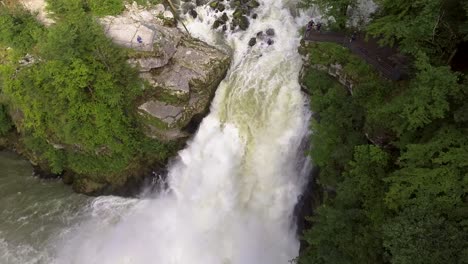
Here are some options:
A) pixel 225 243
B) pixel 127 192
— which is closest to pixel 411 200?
pixel 225 243

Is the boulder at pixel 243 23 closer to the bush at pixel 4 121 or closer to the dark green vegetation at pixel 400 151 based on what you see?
the dark green vegetation at pixel 400 151

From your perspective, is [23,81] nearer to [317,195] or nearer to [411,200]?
[317,195]

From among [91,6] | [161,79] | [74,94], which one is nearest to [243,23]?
[161,79]

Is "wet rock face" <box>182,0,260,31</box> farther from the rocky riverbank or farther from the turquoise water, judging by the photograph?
the turquoise water

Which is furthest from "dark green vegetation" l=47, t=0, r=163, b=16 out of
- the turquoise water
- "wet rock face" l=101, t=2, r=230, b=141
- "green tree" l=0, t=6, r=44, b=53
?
the turquoise water

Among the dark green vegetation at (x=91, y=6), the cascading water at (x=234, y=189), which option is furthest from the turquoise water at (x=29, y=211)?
the dark green vegetation at (x=91, y=6)
